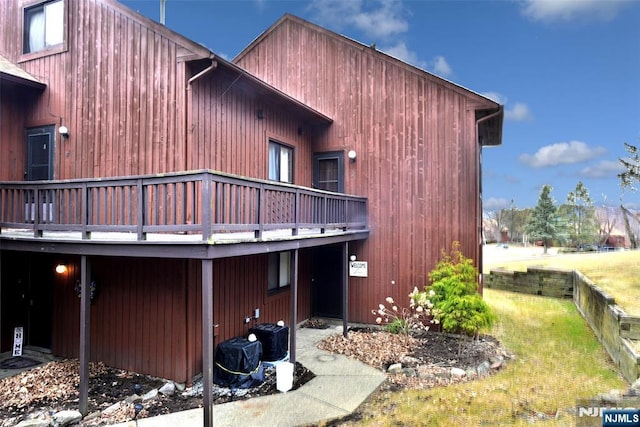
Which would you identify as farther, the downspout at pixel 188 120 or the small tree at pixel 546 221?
the small tree at pixel 546 221

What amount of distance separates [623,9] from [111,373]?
123ft

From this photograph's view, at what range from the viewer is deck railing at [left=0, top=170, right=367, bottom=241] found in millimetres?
4863

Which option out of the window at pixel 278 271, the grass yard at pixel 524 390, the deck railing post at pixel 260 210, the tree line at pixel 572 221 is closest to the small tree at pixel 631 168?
the grass yard at pixel 524 390

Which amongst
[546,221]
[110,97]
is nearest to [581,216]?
[546,221]

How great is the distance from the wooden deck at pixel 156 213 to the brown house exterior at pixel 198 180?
4cm

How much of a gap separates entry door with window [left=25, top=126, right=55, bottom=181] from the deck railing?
42.4 inches

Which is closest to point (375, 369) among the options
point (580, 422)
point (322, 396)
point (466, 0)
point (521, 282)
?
point (322, 396)

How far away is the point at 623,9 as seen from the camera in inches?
→ 1070

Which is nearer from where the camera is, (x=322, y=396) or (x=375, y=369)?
(x=322, y=396)

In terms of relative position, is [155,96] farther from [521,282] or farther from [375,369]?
[521,282]

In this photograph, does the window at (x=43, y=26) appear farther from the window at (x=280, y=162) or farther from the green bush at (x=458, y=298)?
the green bush at (x=458, y=298)

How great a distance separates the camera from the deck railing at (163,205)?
16.0 ft

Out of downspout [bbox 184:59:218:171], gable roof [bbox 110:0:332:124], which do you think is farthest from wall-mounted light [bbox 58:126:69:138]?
downspout [bbox 184:59:218:171]

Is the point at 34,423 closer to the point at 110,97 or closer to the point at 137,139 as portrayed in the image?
the point at 137,139
